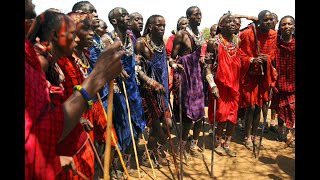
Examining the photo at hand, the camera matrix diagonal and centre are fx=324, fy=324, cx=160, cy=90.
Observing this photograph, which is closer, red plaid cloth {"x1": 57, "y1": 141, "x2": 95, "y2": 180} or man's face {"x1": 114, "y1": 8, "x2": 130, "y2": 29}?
red plaid cloth {"x1": 57, "y1": 141, "x2": 95, "y2": 180}

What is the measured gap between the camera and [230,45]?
549 centimetres

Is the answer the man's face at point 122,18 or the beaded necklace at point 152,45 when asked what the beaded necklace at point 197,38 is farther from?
the man's face at point 122,18

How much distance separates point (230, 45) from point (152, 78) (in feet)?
4.85

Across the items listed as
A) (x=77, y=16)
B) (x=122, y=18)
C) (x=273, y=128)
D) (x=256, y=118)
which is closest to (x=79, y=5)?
(x=122, y=18)

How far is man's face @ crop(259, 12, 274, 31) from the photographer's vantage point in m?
5.95

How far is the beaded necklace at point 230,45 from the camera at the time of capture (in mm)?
5438

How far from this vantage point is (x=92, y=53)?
14.2 feet

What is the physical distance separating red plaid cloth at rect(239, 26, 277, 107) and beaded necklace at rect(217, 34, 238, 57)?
539 millimetres

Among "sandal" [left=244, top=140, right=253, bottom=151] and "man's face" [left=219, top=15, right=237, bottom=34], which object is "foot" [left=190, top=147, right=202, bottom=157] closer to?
"sandal" [left=244, top=140, right=253, bottom=151]

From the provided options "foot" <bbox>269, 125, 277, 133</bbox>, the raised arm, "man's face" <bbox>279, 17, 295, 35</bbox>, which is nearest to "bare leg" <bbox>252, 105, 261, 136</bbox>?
"foot" <bbox>269, 125, 277, 133</bbox>

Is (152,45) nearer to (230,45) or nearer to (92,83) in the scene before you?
(230,45)

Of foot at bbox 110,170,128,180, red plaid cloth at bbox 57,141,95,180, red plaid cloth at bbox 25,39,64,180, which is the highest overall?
red plaid cloth at bbox 25,39,64,180

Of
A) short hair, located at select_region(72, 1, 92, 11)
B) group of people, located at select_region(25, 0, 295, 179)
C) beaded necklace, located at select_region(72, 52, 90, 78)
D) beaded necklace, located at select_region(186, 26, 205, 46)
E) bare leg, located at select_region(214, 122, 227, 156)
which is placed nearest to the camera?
group of people, located at select_region(25, 0, 295, 179)

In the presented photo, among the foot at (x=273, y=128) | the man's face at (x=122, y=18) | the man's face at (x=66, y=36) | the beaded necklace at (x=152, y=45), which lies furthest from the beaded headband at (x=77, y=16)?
the foot at (x=273, y=128)
